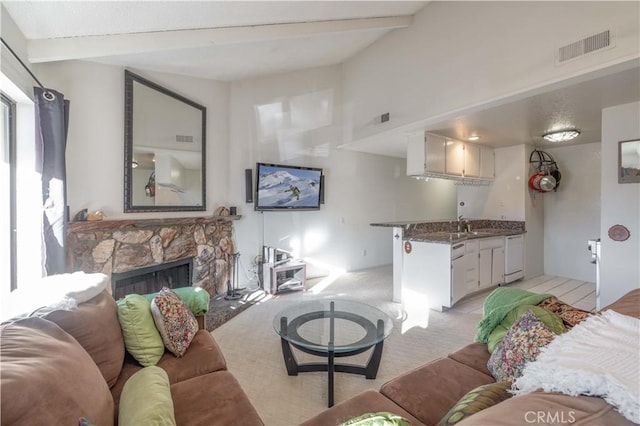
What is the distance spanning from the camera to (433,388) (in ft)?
4.31

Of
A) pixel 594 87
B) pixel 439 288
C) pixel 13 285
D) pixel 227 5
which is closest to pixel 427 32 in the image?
pixel 594 87

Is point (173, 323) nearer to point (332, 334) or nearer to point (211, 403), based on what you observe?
point (211, 403)

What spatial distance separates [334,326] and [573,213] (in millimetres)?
4672

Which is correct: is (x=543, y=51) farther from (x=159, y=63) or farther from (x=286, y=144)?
(x=159, y=63)

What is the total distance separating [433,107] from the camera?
3359mm

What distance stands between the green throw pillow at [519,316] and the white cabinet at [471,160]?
128 inches

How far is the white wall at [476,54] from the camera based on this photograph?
2168 millimetres

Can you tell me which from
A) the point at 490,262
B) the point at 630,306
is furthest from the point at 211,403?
the point at 490,262

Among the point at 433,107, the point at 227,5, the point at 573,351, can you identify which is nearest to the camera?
the point at 573,351

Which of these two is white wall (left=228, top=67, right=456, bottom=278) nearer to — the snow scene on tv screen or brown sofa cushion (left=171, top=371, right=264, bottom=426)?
the snow scene on tv screen

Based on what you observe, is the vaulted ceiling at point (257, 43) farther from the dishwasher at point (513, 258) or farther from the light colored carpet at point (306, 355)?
the light colored carpet at point (306, 355)

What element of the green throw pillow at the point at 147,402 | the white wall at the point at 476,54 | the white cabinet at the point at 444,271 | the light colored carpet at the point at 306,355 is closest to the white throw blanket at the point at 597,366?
the green throw pillow at the point at 147,402

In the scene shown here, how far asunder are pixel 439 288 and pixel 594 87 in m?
2.35

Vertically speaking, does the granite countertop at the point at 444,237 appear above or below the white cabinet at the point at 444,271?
above
